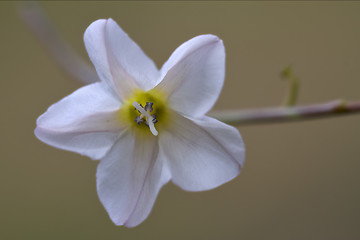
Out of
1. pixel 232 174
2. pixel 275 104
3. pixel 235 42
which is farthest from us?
pixel 235 42

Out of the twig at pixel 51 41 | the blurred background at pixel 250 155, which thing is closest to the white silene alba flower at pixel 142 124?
the twig at pixel 51 41

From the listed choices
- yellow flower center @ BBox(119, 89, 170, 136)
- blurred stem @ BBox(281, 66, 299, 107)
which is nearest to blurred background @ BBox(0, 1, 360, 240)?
blurred stem @ BBox(281, 66, 299, 107)

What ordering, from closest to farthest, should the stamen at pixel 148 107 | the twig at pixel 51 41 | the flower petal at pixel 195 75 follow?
1. the flower petal at pixel 195 75
2. the stamen at pixel 148 107
3. the twig at pixel 51 41

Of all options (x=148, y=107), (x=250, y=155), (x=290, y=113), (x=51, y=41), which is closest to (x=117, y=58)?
(x=148, y=107)

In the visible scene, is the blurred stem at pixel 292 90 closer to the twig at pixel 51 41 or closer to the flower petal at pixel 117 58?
the flower petal at pixel 117 58

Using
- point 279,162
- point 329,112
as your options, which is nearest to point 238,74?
point 279,162

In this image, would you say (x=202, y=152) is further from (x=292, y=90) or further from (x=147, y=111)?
(x=292, y=90)

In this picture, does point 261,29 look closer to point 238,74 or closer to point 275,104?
point 238,74

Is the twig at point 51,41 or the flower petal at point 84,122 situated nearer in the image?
the flower petal at point 84,122
